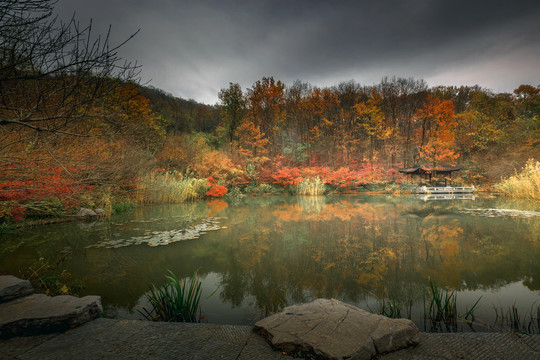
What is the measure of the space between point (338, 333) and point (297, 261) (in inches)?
87.4

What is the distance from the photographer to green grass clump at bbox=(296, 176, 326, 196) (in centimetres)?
1593

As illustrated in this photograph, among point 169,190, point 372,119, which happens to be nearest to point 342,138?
point 372,119

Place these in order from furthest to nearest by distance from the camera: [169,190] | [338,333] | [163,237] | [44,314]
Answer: [169,190]
[163,237]
[44,314]
[338,333]

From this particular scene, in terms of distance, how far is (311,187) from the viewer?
1602 centimetres

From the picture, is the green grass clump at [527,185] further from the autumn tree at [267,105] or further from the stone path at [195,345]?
the autumn tree at [267,105]

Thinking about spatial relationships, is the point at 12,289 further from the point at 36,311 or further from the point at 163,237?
the point at 163,237

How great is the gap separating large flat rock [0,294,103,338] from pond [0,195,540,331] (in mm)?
482

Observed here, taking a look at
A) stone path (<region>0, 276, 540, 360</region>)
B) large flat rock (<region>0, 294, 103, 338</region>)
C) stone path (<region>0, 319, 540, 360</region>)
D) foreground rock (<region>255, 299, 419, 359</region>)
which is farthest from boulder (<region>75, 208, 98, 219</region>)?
foreground rock (<region>255, 299, 419, 359</region>)

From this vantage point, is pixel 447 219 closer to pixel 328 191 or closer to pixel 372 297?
pixel 372 297

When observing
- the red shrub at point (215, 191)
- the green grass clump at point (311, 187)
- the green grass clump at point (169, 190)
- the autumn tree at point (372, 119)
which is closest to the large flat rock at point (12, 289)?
the green grass clump at point (169, 190)

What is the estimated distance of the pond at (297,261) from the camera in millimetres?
2529

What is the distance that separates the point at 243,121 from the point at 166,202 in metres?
10.5

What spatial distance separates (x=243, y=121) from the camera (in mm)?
19359

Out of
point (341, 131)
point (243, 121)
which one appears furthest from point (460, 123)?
point (243, 121)
